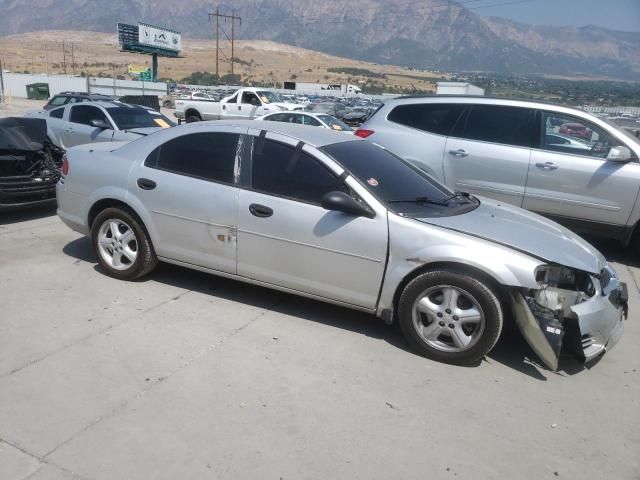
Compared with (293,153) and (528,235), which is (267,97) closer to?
(293,153)

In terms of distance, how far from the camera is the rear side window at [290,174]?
167 inches

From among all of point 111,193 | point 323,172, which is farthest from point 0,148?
point 323,172

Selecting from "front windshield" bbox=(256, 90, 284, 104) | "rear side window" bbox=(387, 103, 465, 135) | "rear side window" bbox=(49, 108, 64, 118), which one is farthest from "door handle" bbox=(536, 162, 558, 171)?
"front windshield" bbox=(256, 90, 284, 104)

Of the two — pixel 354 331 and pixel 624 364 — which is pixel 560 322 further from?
pixel 354 331

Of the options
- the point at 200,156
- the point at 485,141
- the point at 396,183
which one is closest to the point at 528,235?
the point at 396,183

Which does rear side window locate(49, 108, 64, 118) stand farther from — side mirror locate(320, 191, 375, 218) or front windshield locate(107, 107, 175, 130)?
side mirror locate(320, 191, 375, 218)

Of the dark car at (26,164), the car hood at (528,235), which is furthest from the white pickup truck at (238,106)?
the car hood at (528,235)

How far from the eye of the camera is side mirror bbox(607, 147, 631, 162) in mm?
6309

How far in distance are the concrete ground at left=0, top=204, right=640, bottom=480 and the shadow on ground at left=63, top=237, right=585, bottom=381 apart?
0.02 m

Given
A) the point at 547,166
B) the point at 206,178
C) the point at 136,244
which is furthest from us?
the point at 547,166

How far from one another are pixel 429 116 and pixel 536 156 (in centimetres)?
152

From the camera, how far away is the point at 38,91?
145 ft

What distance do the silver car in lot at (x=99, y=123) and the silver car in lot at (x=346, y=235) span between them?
4.96 meters

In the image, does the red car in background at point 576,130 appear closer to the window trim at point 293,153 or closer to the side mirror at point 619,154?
the side mirror at point 619,154
